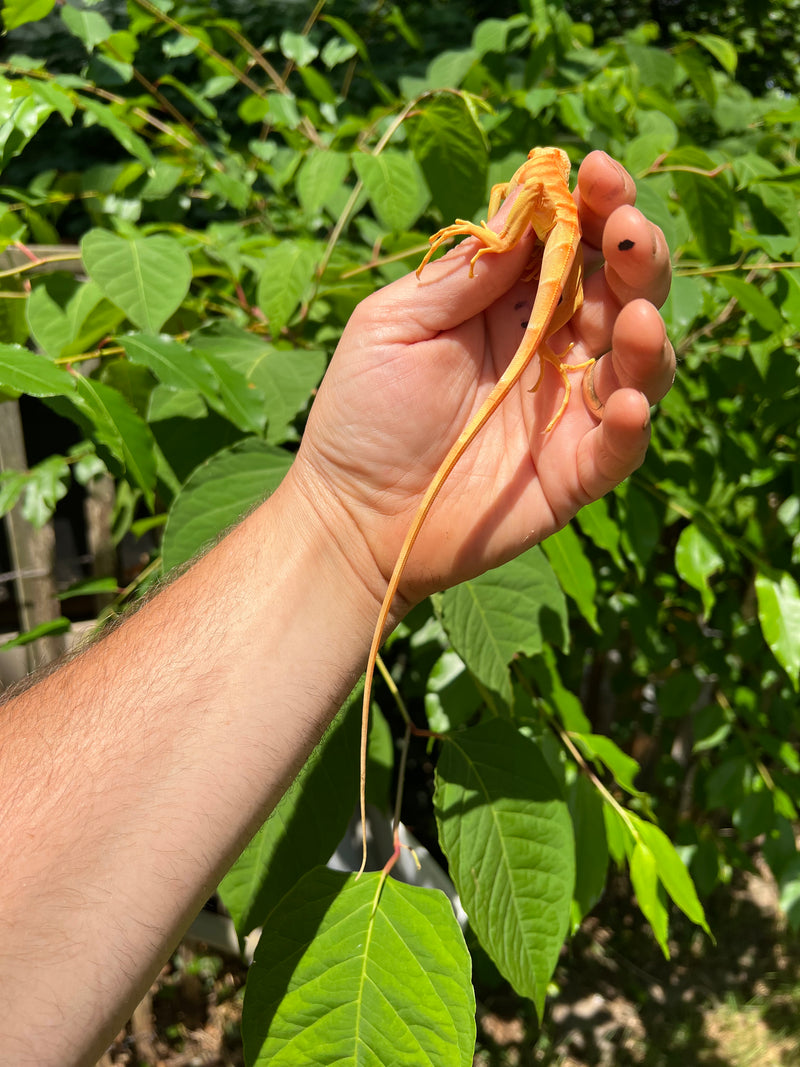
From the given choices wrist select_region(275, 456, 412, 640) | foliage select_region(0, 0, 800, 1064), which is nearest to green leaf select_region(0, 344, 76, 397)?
foliage select_region(0, 0, 800, 1064)

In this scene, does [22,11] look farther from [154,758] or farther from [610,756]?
[610,756]

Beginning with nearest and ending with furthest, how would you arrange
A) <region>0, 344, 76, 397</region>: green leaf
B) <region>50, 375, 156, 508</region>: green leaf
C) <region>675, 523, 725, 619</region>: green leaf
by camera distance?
<region>0, 344, 76, 397</region>: green leaf < <region>50, 375, 156, 508</region>: green leaf < <region>675, 523, 725, 619</region>: green leaf

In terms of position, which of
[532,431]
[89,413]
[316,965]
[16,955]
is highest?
[89,413]

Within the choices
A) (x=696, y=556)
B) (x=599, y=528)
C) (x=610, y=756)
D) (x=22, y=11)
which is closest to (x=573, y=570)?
(x=599, y=528)

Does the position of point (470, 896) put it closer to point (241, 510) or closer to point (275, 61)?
point (241, 510)

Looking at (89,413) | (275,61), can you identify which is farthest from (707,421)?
(275,61)

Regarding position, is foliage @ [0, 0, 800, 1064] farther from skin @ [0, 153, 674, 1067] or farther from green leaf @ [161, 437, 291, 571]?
skin @ [0, 153, 674, 1067]
